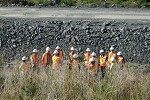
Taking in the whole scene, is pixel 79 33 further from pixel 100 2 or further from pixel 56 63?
pixel 56 63

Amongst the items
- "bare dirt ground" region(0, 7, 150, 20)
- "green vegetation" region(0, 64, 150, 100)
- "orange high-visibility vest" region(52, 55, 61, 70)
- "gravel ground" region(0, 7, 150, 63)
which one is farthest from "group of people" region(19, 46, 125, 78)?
"bare dirt ground" region(0, 7, 150, 20)

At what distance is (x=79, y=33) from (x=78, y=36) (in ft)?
0.79

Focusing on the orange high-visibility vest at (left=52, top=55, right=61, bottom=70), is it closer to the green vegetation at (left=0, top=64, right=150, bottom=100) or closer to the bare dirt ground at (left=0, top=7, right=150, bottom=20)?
the green vegetation at (left=0, top=64, right=150, bottom=100)

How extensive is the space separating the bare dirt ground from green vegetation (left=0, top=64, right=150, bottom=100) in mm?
13867

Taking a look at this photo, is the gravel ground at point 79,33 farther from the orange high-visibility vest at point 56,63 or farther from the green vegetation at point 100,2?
the green vegetation at point 100,2

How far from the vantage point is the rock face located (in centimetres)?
1980

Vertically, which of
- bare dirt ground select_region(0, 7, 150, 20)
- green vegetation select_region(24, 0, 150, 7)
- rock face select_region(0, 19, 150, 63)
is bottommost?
rock face select_region(0, 19, 150, 63)

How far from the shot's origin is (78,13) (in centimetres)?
2392

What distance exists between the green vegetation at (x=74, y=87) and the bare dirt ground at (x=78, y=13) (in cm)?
1387

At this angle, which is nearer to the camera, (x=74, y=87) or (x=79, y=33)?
(x=74, y=87)

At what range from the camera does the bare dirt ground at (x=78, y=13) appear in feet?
75.3

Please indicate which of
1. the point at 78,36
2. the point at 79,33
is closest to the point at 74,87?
the point at 78,36

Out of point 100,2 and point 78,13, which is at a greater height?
point 100,2

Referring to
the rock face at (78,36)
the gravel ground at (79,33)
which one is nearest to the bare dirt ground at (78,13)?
the gravel ground at (79,33)
